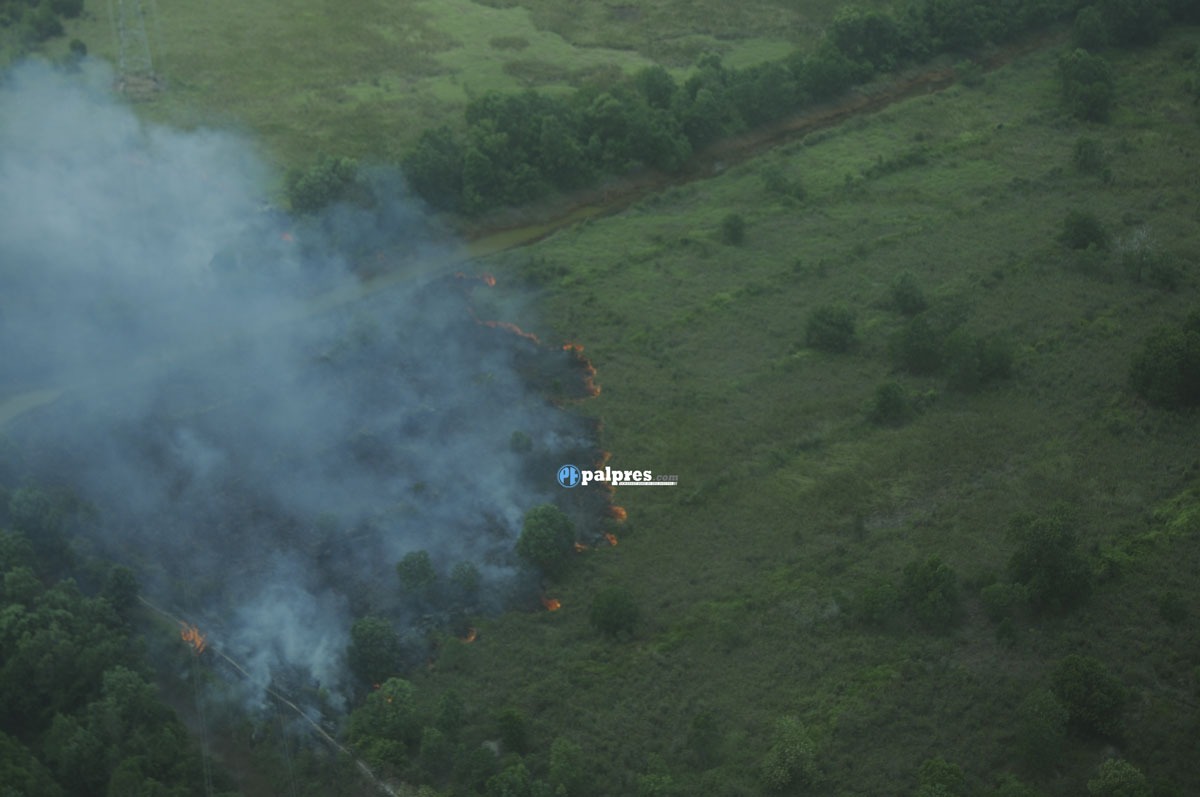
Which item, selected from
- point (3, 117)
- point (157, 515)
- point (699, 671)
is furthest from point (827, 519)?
point (3, 117)

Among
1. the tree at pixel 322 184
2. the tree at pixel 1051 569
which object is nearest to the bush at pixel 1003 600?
the tree at pixel 1051 569

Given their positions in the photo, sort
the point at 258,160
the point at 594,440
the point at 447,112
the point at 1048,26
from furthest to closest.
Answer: the point at 1048,26 → the point at 447,112 → the point at 258,160 → the point at 594,440

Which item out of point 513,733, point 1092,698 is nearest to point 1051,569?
point 1092,698

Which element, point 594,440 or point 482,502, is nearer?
point 482,502

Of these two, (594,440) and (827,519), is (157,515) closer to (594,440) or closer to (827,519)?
(594,440)

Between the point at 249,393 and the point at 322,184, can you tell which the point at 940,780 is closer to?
the point at 249,393

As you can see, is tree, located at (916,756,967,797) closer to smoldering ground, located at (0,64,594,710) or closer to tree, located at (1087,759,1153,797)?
tree, located at (1087,759,1153,797)

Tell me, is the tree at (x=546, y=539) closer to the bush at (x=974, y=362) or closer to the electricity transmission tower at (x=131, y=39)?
the bush at (x=974, y=362)

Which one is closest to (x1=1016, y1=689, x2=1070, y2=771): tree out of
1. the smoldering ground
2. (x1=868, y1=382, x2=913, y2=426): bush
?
(x1=868, y1=382, x2=913, y2=426): bush
